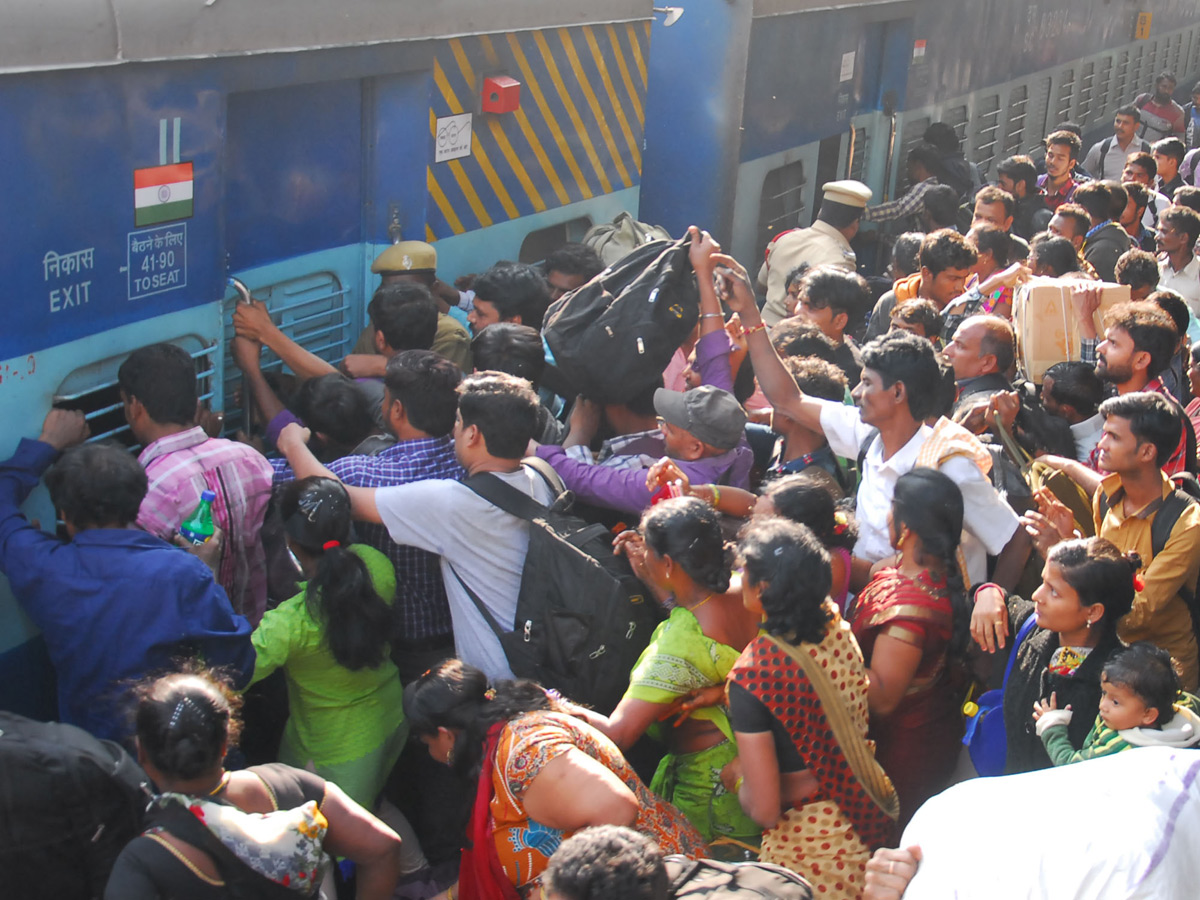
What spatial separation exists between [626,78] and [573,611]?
2.95 m

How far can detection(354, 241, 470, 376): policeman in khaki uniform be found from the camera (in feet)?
12.5

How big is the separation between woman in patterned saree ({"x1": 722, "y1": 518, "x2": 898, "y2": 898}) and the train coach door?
1.76 meters

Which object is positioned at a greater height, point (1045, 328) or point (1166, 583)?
point (1045, 328)

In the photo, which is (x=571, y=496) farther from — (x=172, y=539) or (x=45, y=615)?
(x=45, y=615)

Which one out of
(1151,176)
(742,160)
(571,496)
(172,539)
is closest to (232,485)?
(172,539)

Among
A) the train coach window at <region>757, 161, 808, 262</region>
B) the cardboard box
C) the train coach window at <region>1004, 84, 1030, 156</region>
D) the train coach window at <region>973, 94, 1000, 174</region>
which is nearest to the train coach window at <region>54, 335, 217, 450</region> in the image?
the cardboard box

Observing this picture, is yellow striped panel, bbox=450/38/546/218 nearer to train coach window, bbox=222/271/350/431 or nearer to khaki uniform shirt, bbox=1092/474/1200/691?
train coach window, bbox=222/271/350/431

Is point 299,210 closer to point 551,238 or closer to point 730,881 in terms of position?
point 551,238

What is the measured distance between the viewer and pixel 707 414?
3199 mm

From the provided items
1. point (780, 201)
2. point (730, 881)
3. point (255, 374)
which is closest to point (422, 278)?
point (255, 374)

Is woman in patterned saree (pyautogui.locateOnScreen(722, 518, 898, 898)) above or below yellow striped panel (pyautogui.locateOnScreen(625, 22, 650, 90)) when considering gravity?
below

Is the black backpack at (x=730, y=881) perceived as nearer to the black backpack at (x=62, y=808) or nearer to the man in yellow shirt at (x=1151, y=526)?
the black backpack at (x=62, y=808)

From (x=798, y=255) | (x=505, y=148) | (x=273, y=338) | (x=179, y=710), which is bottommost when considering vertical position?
(x=798, y=255)

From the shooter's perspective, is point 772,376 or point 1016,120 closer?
point 772,376
